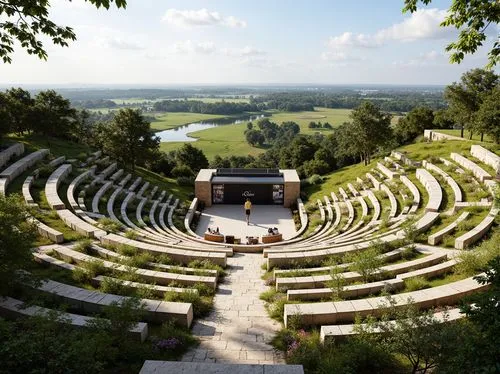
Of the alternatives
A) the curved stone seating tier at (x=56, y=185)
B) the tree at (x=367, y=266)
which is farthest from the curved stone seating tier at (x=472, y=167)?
the curved stone seating tier at (x=56, y=185)

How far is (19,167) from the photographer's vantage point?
24.4 m

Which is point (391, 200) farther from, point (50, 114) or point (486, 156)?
point (50, 114)

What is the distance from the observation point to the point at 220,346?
30.9 ft

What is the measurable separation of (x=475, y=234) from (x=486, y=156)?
1455 cm

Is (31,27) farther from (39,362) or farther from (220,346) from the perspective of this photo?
(220,346)

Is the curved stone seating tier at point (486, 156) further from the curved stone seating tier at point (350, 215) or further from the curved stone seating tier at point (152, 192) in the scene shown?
the curved stone seating tier at point (152, 192)

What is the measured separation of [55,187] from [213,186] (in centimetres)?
1408

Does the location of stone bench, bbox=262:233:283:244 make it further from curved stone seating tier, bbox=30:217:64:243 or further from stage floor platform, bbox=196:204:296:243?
curved stone seating tier, bbox=30:217:64:243

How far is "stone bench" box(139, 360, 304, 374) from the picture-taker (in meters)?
6.86

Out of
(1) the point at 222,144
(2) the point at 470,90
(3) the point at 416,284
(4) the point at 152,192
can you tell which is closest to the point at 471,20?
(3) the point at 416,284

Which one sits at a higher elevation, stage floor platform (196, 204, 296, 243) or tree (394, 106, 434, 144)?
tree (394, 106, 434, 144)

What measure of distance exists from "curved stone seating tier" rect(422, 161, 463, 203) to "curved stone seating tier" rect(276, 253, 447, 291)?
8062 millimetres

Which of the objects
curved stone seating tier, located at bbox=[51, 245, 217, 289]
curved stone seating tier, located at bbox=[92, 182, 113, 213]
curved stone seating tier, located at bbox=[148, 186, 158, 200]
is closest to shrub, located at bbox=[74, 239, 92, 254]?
curved stone seating tier, located at bbox=[51, 245, 217, 289]

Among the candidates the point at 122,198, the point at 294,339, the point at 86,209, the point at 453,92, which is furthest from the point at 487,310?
the point at 453,92
